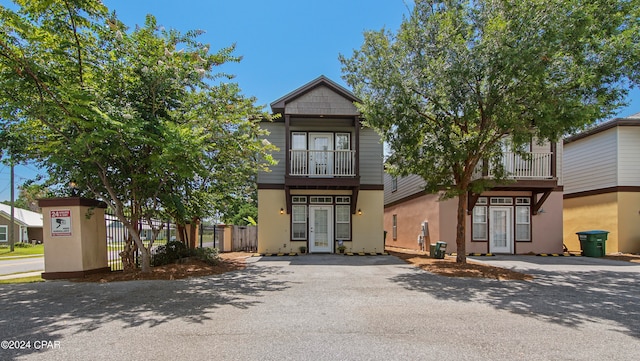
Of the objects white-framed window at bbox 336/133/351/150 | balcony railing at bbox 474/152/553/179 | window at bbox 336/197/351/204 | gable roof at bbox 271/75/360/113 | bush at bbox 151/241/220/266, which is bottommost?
bush at bbox 151/241/220/266

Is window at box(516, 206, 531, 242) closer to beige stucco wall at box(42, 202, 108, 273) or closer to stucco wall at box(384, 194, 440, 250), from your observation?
stucco wall at box(384, 194, 440, 250)


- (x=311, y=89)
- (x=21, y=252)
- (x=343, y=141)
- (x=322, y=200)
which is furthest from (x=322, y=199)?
(x=21, y=252)

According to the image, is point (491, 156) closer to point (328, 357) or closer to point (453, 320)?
point (453, 320)

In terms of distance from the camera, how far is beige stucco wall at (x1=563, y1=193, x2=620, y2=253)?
51.4 feet

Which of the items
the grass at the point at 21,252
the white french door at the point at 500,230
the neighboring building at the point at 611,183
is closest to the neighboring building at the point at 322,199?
the white french door at the point at 500,230

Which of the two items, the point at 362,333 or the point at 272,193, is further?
the point at 272,193

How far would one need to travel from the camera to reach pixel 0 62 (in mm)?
7008

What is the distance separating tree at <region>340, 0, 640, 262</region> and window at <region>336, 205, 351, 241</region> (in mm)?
5119

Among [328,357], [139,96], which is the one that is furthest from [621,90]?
[139,96]

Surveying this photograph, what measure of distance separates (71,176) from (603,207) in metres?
20.7

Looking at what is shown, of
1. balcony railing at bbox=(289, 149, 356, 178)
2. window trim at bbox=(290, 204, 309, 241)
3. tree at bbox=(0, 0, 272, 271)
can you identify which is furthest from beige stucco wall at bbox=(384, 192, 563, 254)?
tree at bbox=(0, 0, 272, 271)

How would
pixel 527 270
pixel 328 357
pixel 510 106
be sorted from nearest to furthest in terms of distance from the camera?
pixel 328 357
pixel 510 106
pixel 527 270

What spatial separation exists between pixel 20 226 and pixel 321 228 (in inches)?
1458

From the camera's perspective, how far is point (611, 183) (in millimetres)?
15812
